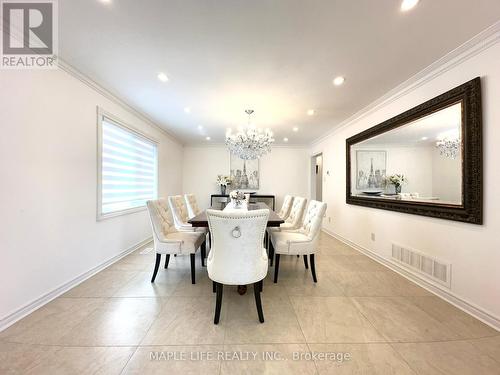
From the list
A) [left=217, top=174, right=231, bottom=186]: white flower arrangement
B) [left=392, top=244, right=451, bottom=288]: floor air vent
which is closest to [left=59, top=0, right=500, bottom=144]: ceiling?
[left=392, top=244, right=451, bottom=288]: floor air vent

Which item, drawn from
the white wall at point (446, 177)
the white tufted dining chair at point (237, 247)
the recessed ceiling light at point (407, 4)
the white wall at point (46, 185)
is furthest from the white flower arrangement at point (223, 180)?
the recessed ceiling light at point (407, 4)

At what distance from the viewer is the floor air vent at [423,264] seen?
7.20 ft

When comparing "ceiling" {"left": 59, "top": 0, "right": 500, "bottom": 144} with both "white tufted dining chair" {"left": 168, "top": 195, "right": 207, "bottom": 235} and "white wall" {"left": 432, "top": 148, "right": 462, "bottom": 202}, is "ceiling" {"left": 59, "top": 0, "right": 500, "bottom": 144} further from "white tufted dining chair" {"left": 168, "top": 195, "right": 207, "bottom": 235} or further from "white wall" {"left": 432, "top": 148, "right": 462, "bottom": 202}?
"white tufted dining chair" {"left": 168, "top": 195, "right": 207, "bottom": 235}

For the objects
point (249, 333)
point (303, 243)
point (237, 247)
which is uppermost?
point (237, 247)

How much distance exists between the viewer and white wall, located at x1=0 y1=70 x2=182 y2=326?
5.76 feet

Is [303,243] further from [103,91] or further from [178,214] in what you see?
[103,91]

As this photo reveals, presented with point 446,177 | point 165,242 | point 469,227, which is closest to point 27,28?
point 165,242

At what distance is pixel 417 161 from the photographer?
268 cm

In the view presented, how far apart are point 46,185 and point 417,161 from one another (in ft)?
14.1

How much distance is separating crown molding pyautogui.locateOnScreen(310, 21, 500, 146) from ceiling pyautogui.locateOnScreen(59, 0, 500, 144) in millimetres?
77

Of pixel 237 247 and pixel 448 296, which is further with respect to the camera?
pixel 448 296

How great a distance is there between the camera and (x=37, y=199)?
1.99 m

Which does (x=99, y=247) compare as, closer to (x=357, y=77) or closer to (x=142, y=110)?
(x=142, y=110)

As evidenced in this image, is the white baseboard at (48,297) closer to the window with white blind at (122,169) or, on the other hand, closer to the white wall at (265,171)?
the window with white blind at (122,169)
